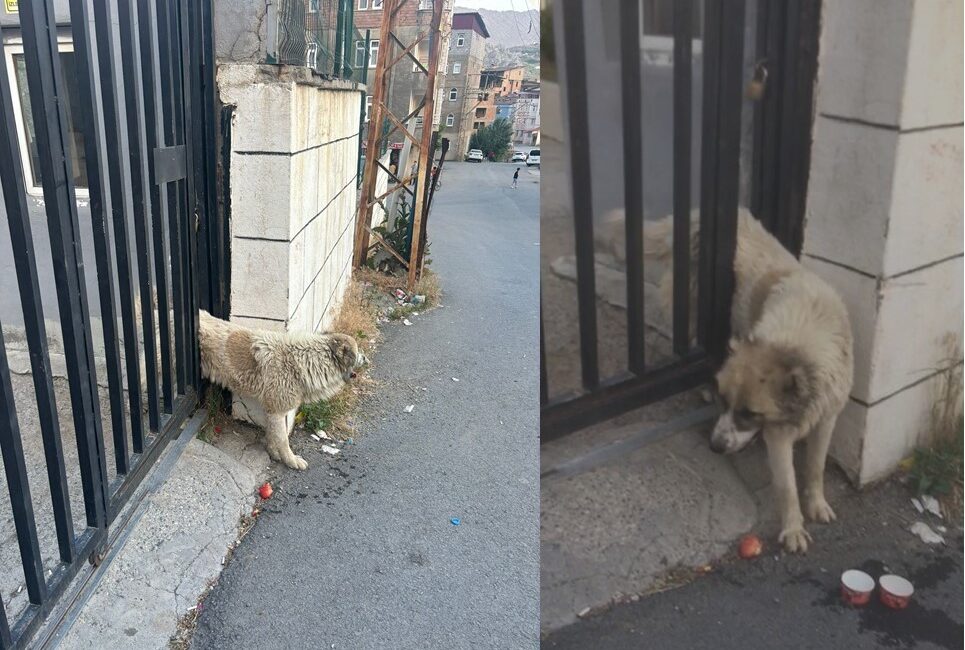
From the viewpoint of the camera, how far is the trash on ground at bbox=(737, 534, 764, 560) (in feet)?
2.74

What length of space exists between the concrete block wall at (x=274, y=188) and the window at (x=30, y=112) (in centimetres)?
76

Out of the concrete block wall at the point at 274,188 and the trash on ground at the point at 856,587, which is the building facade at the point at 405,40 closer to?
the concrete block wall at the point at 274,188

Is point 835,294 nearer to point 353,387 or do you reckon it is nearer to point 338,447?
A: point 338,447

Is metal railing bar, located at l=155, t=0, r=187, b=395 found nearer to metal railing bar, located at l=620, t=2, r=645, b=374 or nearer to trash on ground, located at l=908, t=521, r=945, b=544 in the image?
metal railing bar, located at l=620, t=2, r=645, b=374

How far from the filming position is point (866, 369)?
2.59 feet

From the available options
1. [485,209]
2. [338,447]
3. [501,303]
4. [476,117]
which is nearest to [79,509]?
[338,447]

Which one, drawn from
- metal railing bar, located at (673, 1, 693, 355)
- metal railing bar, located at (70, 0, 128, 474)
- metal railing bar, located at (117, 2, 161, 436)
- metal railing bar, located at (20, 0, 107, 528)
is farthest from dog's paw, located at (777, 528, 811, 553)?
metal railing bar, located at (117, 2, 161, 436)

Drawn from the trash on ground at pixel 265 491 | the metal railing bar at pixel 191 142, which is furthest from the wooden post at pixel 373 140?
the trash on ground at pixel 265 491

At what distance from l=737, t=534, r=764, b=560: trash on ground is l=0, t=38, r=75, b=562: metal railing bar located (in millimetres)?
1925

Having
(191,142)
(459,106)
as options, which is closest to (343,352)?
(191,142)

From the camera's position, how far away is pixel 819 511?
2.73 ft

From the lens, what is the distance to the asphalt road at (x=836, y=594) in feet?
2.76

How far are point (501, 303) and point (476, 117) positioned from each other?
1994 mm

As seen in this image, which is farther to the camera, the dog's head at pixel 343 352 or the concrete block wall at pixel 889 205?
the dog's head at pixel 343 352
